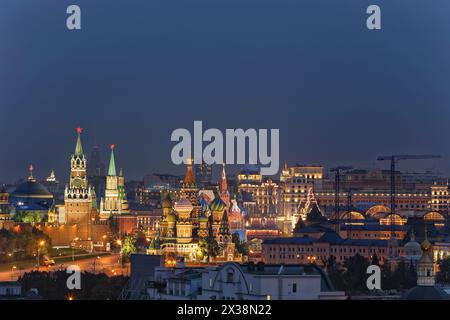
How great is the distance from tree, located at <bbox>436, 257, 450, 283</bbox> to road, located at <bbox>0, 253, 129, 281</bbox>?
946 centimetres

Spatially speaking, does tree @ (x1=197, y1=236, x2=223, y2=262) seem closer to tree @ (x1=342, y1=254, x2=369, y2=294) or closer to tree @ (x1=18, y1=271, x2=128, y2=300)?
tree @ (x1=342, y1=254, x2=369, y2=294)

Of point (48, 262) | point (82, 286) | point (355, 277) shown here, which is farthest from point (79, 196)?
point (82, 286)

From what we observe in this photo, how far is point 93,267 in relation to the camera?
220 ft

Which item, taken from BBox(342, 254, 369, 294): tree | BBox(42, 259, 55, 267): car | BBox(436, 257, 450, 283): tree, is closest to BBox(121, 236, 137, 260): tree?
BBox(42, 259, 55, 267): car

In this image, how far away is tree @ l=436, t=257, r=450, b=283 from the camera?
54375mm

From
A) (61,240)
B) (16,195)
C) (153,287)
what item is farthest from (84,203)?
(153,287)

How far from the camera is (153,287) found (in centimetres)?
3888

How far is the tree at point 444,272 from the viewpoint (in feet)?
178

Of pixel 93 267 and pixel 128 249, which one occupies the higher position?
pixel 128 249

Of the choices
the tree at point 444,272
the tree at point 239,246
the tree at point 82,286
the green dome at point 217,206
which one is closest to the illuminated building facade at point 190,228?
the green dome at point 217,206

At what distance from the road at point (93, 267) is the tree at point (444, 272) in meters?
9.46

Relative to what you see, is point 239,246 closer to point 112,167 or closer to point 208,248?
point 208,248

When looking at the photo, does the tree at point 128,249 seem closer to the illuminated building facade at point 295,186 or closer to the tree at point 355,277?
the tree at point 355,277

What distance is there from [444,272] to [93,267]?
48.6 ft
